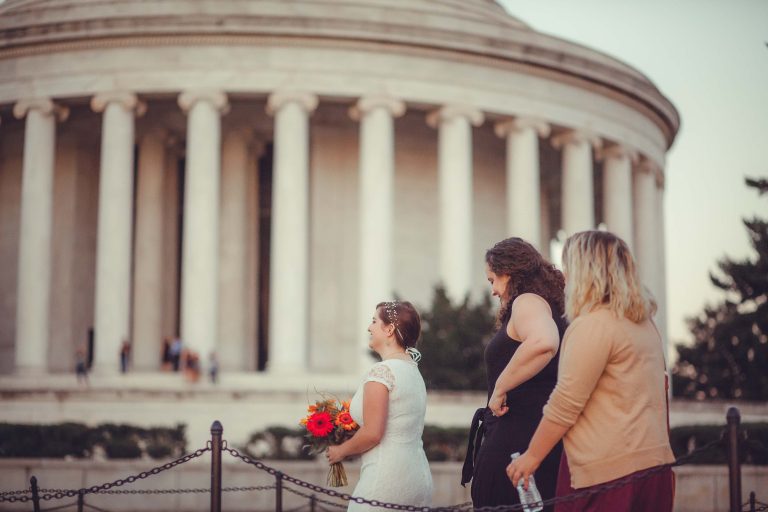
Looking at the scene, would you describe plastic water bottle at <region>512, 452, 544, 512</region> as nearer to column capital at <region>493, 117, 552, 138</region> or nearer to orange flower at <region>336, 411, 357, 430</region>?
orange flower at <region>336, 411, 357, 430</region>

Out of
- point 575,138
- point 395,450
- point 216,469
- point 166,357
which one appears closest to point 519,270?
point 395,450

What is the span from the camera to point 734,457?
11.7 meters

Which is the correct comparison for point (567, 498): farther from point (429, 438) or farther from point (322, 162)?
point (322, 162)

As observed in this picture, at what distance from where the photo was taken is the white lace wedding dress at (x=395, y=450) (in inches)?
491

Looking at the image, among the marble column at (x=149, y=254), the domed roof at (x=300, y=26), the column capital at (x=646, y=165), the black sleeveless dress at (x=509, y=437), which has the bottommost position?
the black sleeveless dress at (x=509, y=437)

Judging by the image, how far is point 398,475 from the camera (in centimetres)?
1253

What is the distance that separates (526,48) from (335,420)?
47.3 metres

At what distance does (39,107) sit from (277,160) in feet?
39.4

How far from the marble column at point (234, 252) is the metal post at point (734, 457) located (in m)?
49.7

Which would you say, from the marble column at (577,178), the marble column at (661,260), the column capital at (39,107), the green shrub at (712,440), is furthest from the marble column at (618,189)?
the green shrub at (712,440)

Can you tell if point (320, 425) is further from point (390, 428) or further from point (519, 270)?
point (519, 270)

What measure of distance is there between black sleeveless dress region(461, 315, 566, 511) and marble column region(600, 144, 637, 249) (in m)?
52.6

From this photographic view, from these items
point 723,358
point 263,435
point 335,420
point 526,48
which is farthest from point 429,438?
point 723,358

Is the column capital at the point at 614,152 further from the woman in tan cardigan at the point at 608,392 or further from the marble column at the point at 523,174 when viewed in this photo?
the woman in tan cardigan at the point at 608,392
